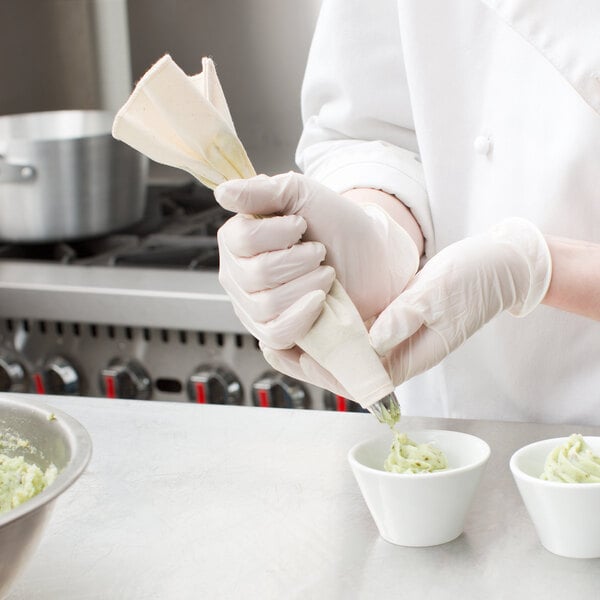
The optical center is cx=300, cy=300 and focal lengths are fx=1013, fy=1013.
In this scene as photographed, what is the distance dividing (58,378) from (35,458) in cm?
106

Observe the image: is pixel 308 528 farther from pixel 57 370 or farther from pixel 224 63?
pixel 224 63

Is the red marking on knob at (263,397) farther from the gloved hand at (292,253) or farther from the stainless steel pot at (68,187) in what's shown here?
the gloved hand at (292,253)

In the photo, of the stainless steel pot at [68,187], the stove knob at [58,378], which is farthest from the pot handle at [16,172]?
the stove knob at [58,378]

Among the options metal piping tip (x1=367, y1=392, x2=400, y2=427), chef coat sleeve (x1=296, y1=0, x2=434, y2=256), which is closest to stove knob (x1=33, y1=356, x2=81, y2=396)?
chef coat sleeve (x1=296, y1=0, x2=434, y2=256)

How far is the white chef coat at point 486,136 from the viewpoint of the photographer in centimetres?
119

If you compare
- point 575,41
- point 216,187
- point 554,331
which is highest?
point 575,41

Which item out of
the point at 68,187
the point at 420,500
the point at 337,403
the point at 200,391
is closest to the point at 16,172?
the point at 68,187

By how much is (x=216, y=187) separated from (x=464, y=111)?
43 cm

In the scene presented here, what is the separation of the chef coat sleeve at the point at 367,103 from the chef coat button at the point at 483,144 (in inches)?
4.7

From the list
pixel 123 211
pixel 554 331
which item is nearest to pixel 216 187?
pixel 554 331

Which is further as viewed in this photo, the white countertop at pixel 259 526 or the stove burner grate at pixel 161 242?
the stove burner grate at pixel 161 242

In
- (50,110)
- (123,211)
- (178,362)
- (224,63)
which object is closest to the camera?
(178,362)

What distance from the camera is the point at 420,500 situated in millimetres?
990

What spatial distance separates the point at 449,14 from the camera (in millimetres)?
1285
